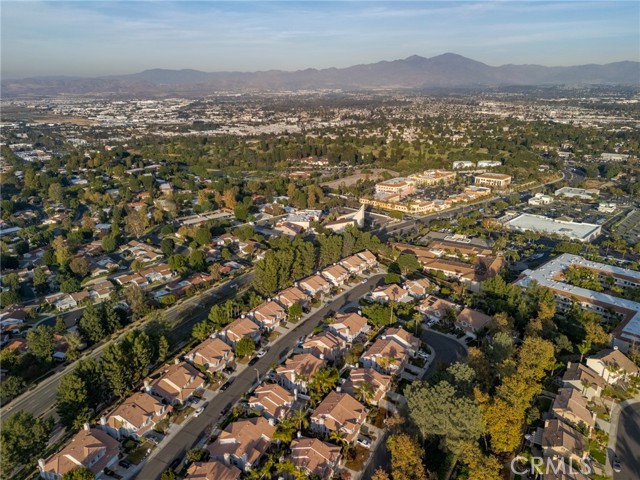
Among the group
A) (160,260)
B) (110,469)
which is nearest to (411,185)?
(160,260)

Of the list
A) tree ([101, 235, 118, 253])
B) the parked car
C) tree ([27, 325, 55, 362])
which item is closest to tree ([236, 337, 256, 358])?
tree ([27, 325, 55, 362])

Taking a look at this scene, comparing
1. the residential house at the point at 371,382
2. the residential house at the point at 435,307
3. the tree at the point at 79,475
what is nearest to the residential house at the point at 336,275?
the residential house at the point at 435,307

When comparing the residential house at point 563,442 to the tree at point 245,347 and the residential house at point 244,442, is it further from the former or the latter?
the tree at point 245,347

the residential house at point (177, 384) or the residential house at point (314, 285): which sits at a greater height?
the residential house at point (314, 285)

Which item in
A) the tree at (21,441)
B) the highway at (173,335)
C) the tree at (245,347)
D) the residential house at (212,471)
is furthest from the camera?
the tree at (245,347)

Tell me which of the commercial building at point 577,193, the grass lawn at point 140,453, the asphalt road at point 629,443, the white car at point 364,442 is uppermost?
the commercial building at point 577,193

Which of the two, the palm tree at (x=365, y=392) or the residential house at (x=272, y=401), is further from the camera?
the palm tree at (x=365, y=392)

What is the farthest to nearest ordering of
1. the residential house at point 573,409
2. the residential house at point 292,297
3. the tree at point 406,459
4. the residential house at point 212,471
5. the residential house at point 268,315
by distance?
the residential house at point 292,297 → the residential house at point 268,315 → the residential house at point 573,409 → the residential house at point 212,471 → the tree at point 406,459

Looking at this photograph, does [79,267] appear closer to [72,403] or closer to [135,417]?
[72,403]

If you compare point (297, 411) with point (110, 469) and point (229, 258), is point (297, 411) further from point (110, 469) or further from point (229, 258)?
point (229, 258)
